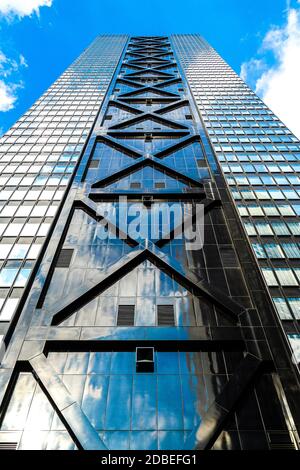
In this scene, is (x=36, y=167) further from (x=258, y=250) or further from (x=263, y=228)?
(x=258, y=250)

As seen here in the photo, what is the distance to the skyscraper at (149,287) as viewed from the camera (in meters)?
14.7

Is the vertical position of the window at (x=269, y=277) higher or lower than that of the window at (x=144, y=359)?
higher

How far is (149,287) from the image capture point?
21.0 meters

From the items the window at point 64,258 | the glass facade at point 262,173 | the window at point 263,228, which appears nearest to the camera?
the glass facade at point 262,173

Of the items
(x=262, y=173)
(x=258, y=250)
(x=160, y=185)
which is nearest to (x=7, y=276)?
(x=160, y=185)

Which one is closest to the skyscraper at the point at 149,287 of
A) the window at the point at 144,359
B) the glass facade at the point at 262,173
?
the window at the point at 144,359

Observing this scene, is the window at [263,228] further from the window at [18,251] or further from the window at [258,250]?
the window at [18,251]

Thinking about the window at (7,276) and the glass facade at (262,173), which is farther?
the glass facade at (262,173)

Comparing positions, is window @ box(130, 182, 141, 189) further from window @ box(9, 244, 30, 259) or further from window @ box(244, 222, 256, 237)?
window @ box(9, 244, 30, 259)

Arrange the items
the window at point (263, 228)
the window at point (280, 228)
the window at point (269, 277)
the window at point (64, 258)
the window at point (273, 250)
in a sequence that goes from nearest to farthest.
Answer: the window at point (269, 277), the window at point (64, 258), the window at point (273, 250), the window at point (263, 228), the window at point (280, 228)

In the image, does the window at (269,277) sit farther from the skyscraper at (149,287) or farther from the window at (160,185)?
the window at (160,185)

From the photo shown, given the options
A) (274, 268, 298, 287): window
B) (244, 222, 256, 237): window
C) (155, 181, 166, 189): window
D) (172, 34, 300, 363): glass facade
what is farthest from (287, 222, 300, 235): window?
(155, 181, 166, 189): window

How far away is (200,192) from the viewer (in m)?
29.3

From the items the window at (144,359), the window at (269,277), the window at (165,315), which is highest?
the window at (269,277)
